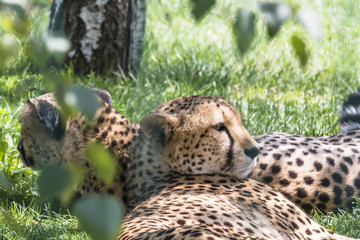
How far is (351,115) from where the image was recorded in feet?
11.9

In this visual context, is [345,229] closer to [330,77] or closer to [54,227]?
[54,227]

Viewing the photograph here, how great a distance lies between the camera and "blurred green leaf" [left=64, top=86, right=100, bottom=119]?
2.26ft

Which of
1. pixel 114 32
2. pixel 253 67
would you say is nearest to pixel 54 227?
pixel 114 32

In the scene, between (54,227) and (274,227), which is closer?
(274,227)

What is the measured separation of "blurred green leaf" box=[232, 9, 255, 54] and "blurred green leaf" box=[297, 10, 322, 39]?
6 centimetres

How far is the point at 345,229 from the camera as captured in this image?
112 inches

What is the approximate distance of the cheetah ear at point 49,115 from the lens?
2.96 m

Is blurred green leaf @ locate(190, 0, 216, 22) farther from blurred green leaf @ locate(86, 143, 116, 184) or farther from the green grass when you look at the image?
the green grass

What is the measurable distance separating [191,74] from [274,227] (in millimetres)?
2664

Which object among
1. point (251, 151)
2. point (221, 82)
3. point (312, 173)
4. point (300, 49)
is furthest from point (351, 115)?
point (300, 49)

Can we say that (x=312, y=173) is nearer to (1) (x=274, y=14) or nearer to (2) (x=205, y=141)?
(2) (x=205, y=141)

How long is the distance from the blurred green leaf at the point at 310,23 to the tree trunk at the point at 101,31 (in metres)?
4.01

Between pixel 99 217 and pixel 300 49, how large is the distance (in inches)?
14.7

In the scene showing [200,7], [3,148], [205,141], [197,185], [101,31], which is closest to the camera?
[200,7]
